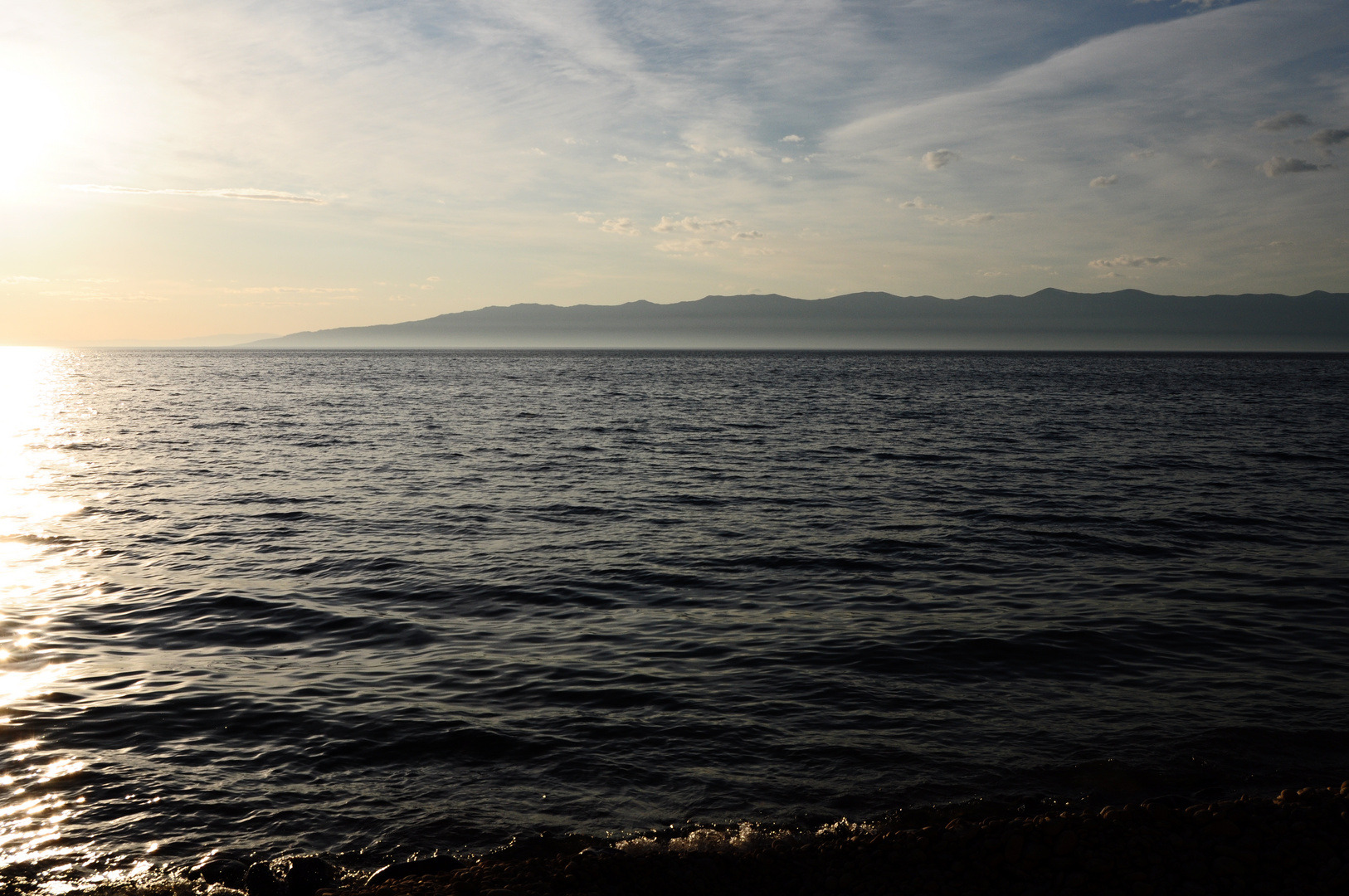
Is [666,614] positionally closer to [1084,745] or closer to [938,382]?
[1084,745]

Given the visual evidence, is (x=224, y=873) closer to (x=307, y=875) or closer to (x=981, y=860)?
(x=307, y=875)

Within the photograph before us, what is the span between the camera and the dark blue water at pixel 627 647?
881cm

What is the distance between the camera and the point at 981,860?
7109 millimetres

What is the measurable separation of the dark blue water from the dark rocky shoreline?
0.77m

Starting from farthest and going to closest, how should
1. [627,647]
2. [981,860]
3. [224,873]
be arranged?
[627,647], [224,873], [981,860]

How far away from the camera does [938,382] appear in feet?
392

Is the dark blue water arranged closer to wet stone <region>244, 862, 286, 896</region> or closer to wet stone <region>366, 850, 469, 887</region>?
wet stone <region>366, 850, 469, 887</region>

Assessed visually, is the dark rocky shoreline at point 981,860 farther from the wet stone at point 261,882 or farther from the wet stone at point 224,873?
the wet stone at point 224,873

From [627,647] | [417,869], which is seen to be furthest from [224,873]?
[627,647]

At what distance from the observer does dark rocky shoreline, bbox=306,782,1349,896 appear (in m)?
6.76

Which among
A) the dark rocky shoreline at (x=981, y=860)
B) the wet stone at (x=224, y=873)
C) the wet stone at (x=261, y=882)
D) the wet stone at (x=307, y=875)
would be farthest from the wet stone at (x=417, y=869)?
the wet stone at (x=224, y=873)

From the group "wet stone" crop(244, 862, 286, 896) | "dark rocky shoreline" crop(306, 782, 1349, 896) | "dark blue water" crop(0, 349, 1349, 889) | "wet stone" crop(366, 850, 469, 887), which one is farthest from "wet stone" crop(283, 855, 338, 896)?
"dark blue water" crop(0, 349, 1349, 889)

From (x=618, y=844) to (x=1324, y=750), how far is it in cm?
811

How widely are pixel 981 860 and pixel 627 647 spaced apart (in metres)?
6.97
